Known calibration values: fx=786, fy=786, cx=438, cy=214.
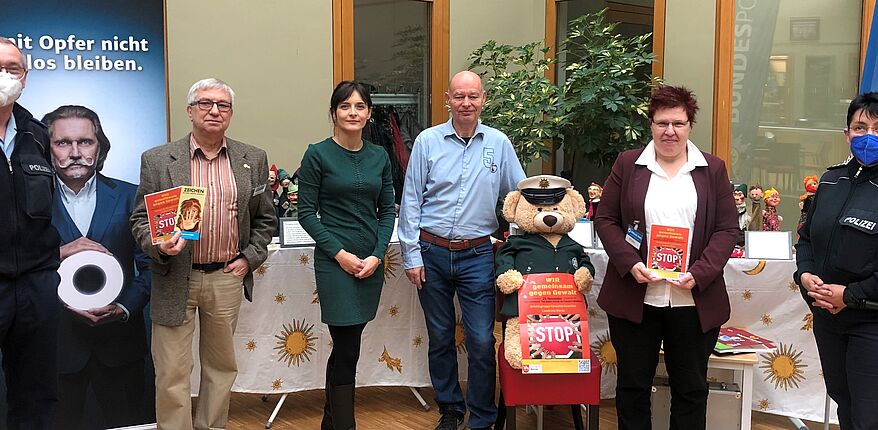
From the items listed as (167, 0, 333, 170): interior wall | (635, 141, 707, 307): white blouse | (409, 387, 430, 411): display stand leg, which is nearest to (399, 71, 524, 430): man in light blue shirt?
(409, 387, 430, 411): display stand leg

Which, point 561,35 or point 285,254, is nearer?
point 285,254

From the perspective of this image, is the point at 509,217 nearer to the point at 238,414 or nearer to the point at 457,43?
the point at 238,414

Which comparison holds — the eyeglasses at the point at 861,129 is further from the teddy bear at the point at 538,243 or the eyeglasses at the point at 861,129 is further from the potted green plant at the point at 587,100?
the potted green plant at the point at 587,100

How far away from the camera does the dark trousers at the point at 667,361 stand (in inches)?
121

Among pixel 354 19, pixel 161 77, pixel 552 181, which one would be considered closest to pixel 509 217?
pixel 552 181

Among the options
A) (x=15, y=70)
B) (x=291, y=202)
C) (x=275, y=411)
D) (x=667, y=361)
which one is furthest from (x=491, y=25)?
(x=15, y=70)

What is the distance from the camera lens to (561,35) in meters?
6.04

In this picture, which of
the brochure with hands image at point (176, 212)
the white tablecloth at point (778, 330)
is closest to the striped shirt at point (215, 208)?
the brochure with hands image at point (176, 212)

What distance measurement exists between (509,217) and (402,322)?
1.02 m

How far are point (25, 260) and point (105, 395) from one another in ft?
3.90

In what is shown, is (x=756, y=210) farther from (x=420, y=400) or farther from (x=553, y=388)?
(x=420, y=400)

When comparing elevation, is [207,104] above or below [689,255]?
above

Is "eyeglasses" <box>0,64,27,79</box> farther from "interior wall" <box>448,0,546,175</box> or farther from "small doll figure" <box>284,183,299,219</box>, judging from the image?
"interior wall" <box>448,0,546,175</box>

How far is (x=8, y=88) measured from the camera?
2523 mm
